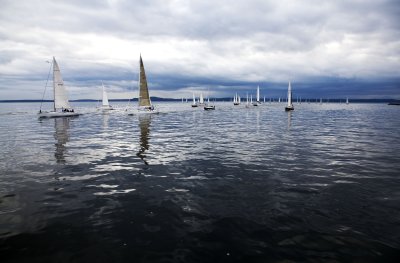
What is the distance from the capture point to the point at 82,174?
19000mm

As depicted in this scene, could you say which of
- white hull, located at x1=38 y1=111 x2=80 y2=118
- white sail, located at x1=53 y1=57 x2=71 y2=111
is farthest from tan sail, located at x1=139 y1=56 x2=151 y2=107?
white sail, located at x1=53 y1=57 x2=71 y2=111

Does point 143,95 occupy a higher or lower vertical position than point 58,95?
higher

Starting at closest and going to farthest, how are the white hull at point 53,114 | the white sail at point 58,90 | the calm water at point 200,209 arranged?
the calm water at point 200,209, the white hull at point 53,114, the white sail at point 58,90

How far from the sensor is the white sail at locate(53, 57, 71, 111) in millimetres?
75188

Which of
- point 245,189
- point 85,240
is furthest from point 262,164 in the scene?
point 85,240

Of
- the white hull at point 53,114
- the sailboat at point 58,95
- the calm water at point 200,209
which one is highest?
the sailboat at point 58,95

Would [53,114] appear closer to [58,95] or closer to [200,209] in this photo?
[58,95]

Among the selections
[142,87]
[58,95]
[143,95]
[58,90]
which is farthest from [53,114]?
[142,87]

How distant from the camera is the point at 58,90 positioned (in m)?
76.0

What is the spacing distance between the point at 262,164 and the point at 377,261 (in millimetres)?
12983

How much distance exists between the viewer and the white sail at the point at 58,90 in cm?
7519

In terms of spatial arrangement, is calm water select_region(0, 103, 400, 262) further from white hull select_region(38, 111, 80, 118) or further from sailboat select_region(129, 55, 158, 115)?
sailboat select_region(129, 55, 158, 115)

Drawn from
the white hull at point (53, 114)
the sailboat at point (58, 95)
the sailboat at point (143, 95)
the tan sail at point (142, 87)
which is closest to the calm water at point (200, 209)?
the white hull at point (53, 114)

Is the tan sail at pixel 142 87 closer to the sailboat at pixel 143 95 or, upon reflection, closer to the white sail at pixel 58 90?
the sailboat at pixel 143 95
